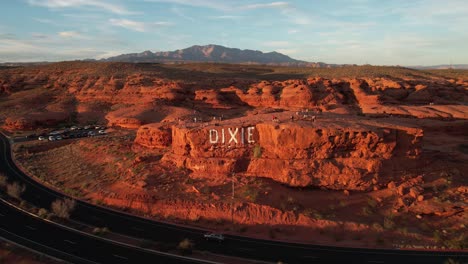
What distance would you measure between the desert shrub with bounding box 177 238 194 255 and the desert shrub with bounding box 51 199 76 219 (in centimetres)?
892

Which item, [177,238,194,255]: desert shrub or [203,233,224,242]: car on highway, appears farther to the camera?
[203,233,224,242]: car on highway

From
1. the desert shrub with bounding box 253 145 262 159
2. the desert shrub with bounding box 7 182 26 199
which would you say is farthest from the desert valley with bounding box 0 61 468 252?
the desert shrub with bounding box 7 182 26 199

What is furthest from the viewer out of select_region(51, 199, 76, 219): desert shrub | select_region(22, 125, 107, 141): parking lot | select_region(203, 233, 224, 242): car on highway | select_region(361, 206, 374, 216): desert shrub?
select_region(22, 125, 107, 141): parking lot

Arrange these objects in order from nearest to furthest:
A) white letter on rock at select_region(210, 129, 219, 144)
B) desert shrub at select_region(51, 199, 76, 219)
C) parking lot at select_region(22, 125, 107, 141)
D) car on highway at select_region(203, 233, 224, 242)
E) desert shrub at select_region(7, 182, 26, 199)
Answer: car on highway at select_region(203, 233, 224, 242), desert shrub at select_region(51, 199, 76, 219), white letter on rock at select_region(210, 129, 219, 144), desert shrub at select_region(7, 182, 26, 199), parking lot at select_region(22, 125, 107, 141)

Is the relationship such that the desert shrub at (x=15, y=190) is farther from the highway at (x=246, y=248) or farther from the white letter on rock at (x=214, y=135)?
the white letter on rock at (x=214, y=135)

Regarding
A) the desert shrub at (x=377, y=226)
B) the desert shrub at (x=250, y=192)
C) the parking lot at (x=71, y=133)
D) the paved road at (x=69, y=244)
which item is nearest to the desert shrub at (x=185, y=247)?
the paved road at (x=69, y=244)

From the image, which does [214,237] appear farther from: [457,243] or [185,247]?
[457,243]

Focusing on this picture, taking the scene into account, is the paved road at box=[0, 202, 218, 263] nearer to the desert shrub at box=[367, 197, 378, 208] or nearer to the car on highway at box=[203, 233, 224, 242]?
the car on highway at box=[203, 233, 224, 242]

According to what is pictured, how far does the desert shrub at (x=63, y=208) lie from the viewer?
24062 millimetres

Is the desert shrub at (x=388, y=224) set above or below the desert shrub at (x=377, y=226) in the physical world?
above

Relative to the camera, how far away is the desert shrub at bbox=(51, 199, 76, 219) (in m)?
24.1

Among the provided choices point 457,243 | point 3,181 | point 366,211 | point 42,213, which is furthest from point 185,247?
point 3,181

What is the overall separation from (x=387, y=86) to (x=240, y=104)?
2356 centimetres

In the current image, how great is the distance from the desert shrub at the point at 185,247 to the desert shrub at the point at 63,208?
8923mm
